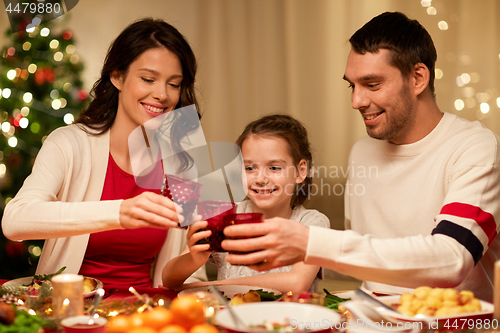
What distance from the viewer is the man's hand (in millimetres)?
1106

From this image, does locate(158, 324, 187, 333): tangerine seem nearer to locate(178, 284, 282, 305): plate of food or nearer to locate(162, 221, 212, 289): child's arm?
locate(178, 284, 282, 305): plate of food

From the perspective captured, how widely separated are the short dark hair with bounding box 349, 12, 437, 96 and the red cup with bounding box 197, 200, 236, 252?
3.40 ft

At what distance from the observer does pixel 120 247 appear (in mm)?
1953

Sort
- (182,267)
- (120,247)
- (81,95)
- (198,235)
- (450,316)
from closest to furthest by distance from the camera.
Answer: (450,316)
(198,235)
(182,267)
(120,247)
(81,95)

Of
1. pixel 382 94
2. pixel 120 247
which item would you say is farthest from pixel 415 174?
pixel 120 247

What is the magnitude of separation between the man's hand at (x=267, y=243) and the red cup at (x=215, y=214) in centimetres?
3

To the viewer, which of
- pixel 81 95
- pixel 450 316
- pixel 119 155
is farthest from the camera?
pixel 81 95

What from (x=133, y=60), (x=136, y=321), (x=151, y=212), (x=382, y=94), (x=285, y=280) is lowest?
(x=285, y=280)

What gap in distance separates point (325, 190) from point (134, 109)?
222 centimetres

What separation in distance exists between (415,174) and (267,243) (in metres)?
0.97

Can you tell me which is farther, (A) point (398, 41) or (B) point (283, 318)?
(A) point (398, 41)

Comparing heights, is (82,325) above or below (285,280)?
above

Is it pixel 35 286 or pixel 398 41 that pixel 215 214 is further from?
pixel 398 41

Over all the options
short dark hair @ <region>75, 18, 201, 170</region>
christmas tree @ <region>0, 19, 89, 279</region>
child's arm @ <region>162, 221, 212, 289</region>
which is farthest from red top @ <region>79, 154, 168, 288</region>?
christmas tree @ <region>0, 19, 89, 279</region>
